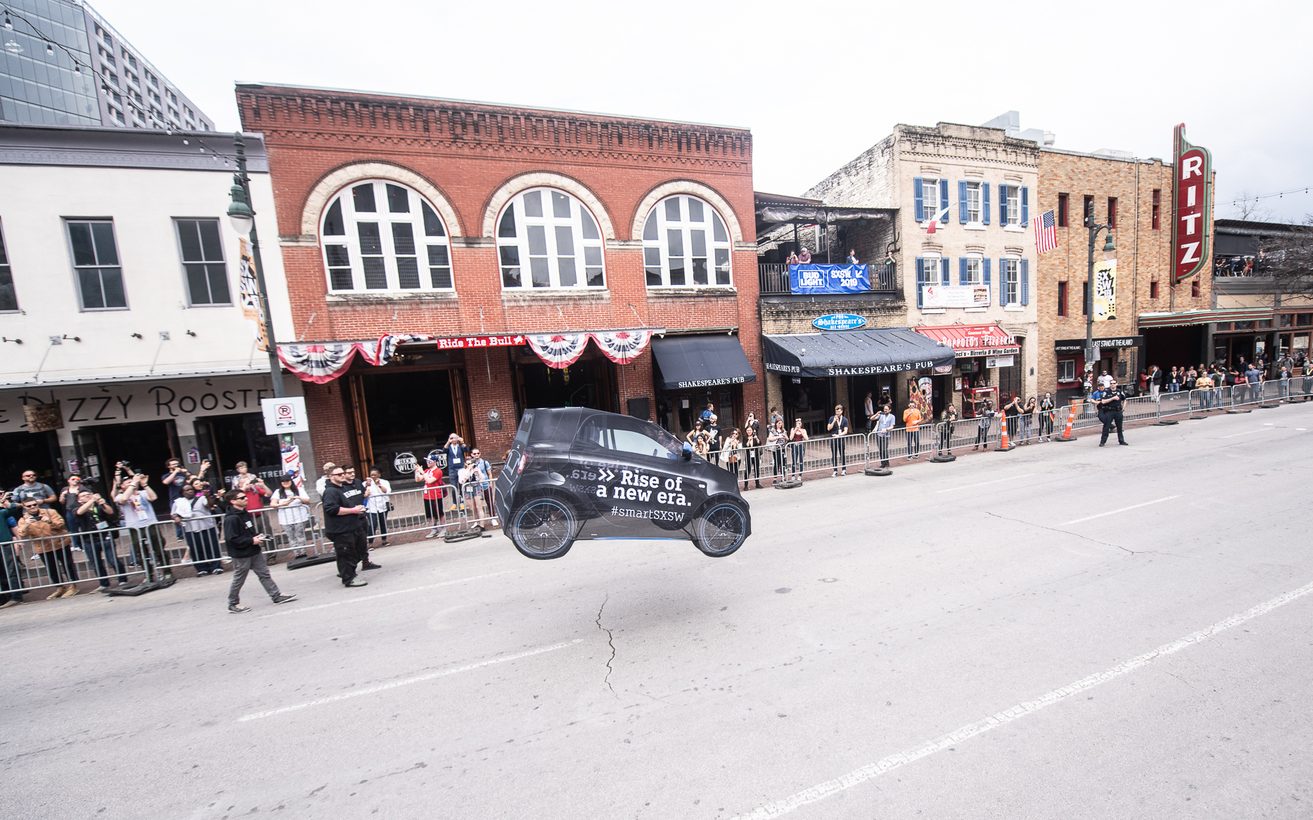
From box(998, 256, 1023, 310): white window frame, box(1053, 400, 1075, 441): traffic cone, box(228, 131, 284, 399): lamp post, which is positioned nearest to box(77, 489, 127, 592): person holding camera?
box(228, 131, 284, 399): lamp post

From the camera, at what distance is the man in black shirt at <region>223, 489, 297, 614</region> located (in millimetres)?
7230

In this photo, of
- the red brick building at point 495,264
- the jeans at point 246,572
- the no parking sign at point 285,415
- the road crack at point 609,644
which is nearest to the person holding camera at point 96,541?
the no parking sign at point 285,415

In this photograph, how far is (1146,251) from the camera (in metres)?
25.1

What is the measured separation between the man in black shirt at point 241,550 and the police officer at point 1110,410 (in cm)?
1988

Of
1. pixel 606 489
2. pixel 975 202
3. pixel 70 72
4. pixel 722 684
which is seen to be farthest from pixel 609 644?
pixel 70 72

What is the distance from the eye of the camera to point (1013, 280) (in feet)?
71.8

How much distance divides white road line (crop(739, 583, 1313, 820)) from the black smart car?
9.10 ft

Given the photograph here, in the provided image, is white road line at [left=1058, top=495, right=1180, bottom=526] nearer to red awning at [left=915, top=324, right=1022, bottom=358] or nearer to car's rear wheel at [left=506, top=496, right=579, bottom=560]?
car's rear wheel at [left=506, top=496, right=579, bottom=560]

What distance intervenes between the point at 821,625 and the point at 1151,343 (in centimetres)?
3358

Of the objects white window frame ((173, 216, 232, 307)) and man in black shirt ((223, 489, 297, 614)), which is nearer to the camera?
man in black shirt ((223, 489, 297, 614))

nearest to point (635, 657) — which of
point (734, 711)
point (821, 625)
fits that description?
point (734, 711)

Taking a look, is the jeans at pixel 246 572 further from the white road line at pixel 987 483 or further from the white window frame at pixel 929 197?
the white window frame at pixel 929 197

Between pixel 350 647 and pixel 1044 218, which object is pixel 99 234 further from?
pixel 1044 218

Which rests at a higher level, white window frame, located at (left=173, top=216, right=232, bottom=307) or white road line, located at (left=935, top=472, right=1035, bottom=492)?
white window frame, located at (left=173, top=216, right=232, bottom=307)
